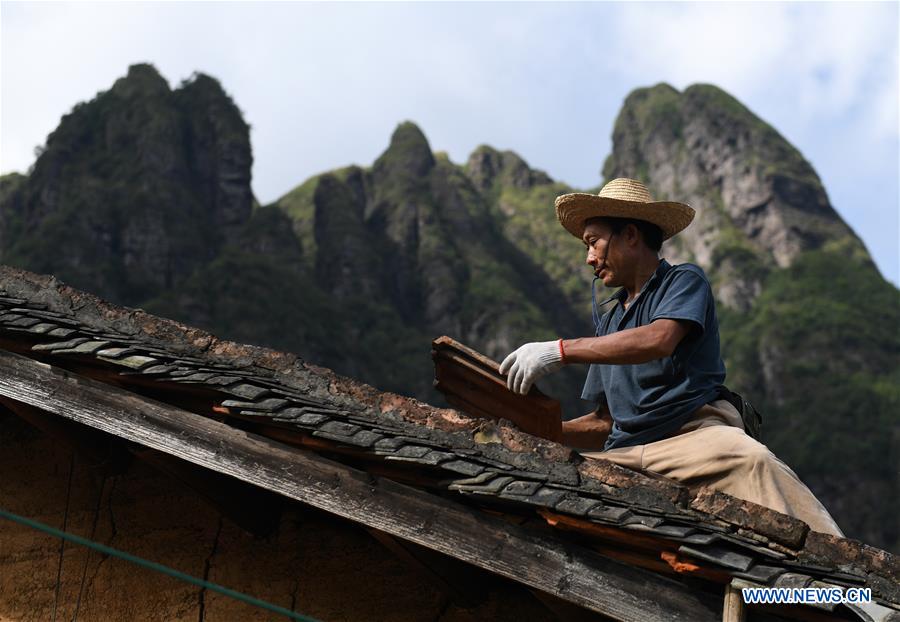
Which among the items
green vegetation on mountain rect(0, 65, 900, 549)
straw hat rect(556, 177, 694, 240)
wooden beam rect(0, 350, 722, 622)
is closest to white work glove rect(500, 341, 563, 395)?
straw hat rect(556, 177, 694, 240)

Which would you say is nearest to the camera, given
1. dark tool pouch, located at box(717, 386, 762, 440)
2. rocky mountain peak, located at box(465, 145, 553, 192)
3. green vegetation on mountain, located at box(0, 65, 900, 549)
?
dark tool pouch, located at box(717, 386, 762, 440)

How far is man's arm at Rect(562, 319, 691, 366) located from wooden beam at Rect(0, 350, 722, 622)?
101 centimetres

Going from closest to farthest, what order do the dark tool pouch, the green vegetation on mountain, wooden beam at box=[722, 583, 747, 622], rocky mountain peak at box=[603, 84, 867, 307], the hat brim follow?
wooden beam at box=[722, 583, 747, 622] < the dark tool pouch < the hat brim < the green vegetation on mountain < rocky mountain peak at box=[603, 84, 867, 307]

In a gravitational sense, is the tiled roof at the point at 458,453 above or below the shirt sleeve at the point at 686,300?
below

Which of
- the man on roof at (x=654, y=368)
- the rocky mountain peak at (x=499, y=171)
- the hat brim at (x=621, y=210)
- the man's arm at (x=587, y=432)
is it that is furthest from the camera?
the rocky mountain peak at (x=499, y=171)

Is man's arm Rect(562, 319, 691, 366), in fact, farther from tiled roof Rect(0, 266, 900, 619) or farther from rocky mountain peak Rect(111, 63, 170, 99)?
rocky mountain peak Rect(111, 63, 170, 99)

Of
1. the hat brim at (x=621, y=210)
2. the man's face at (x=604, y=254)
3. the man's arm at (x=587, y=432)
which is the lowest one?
the man's arm at (x=587, y=432)

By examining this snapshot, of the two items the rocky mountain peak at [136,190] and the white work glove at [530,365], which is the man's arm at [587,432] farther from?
the rocky mountain peak at [136,190]

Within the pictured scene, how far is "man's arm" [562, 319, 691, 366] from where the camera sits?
13.7ft

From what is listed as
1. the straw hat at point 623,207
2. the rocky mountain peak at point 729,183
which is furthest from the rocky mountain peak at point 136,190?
the straw hat at point 623,207

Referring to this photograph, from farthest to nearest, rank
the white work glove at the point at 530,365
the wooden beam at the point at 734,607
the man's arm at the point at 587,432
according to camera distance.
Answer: the man's arm at the point at 587,432, the white work glove at the point at 530,365, the wooden beam at the point at 734,607

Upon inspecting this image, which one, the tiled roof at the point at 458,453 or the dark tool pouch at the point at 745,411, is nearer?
the tiled roof at the point at 458,453

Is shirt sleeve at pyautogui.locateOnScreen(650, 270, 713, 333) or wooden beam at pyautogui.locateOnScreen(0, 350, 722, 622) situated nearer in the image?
wooden beam at pyautogui.locateOnScreen(0, 350, 722, 622)

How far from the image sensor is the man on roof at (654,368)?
403 cm
